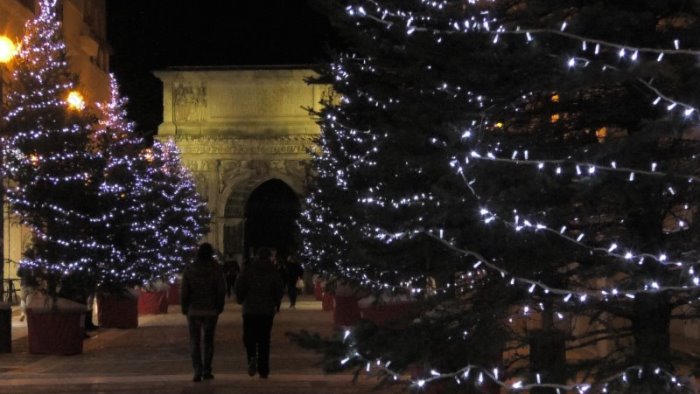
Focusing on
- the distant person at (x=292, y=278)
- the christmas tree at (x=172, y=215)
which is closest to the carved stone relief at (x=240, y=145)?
the christmas tree at (x=172, y=215)

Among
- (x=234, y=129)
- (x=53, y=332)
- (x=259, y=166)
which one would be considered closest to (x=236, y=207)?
(x=259, y=166)

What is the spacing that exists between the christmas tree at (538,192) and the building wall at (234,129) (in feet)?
147

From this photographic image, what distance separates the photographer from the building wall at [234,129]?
176 ft

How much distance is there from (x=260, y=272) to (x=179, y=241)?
22903 mm

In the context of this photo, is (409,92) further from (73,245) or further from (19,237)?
(19,237)

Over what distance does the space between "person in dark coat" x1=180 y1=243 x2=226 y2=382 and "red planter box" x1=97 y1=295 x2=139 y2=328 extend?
41.3 ft

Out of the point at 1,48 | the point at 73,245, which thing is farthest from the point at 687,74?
the point at 73,245

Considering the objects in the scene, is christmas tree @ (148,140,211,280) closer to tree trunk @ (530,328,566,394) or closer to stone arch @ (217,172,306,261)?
stone arch @ (217,172,306,261)

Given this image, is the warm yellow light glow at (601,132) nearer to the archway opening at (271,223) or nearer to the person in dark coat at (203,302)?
the person in dark coat at (203,302)

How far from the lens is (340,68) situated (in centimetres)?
1147

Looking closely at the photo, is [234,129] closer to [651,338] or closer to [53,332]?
[53,332]

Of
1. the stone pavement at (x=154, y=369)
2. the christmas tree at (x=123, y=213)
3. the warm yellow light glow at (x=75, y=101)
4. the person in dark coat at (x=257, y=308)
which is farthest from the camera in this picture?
the christmas tree at (x=123, y=213)

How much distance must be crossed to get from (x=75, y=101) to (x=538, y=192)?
19096 mm

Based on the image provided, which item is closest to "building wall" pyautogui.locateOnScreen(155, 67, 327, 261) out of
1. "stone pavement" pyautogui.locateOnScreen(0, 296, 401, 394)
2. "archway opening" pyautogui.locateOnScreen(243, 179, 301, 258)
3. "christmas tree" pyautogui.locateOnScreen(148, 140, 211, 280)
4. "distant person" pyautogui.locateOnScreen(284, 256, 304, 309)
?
"christmas tree" pyautogui.locateOnScreen(148, 140, 211, 280)
